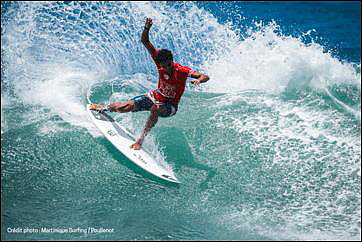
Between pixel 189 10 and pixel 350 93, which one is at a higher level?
pixel 189 10

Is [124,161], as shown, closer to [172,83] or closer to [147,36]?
[172,83]

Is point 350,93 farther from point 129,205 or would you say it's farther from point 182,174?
point 129,205

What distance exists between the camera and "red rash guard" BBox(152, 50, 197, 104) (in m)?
5.86

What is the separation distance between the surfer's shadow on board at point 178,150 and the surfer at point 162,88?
0.55 m

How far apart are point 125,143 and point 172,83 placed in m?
1.40

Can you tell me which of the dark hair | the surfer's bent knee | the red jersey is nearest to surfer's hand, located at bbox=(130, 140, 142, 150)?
the surfer's bent knee

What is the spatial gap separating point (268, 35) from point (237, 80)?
1.63 metres

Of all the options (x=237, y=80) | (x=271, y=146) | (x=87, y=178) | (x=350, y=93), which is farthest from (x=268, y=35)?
(x=87, y=178)

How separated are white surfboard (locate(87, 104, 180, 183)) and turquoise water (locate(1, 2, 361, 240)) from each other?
14 centimetres

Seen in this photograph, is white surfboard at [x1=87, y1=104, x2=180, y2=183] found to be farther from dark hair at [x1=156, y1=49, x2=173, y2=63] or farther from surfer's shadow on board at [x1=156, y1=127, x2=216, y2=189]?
dark hair at [x1=156, y1=49, x2=173, y2=63]

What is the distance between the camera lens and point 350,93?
8234 mm

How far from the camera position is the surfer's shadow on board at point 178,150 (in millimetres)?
6286

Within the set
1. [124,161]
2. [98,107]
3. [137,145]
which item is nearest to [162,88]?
[137,145]

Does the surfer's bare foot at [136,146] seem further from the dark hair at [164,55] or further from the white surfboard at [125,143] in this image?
the dark hair at [164,55]
